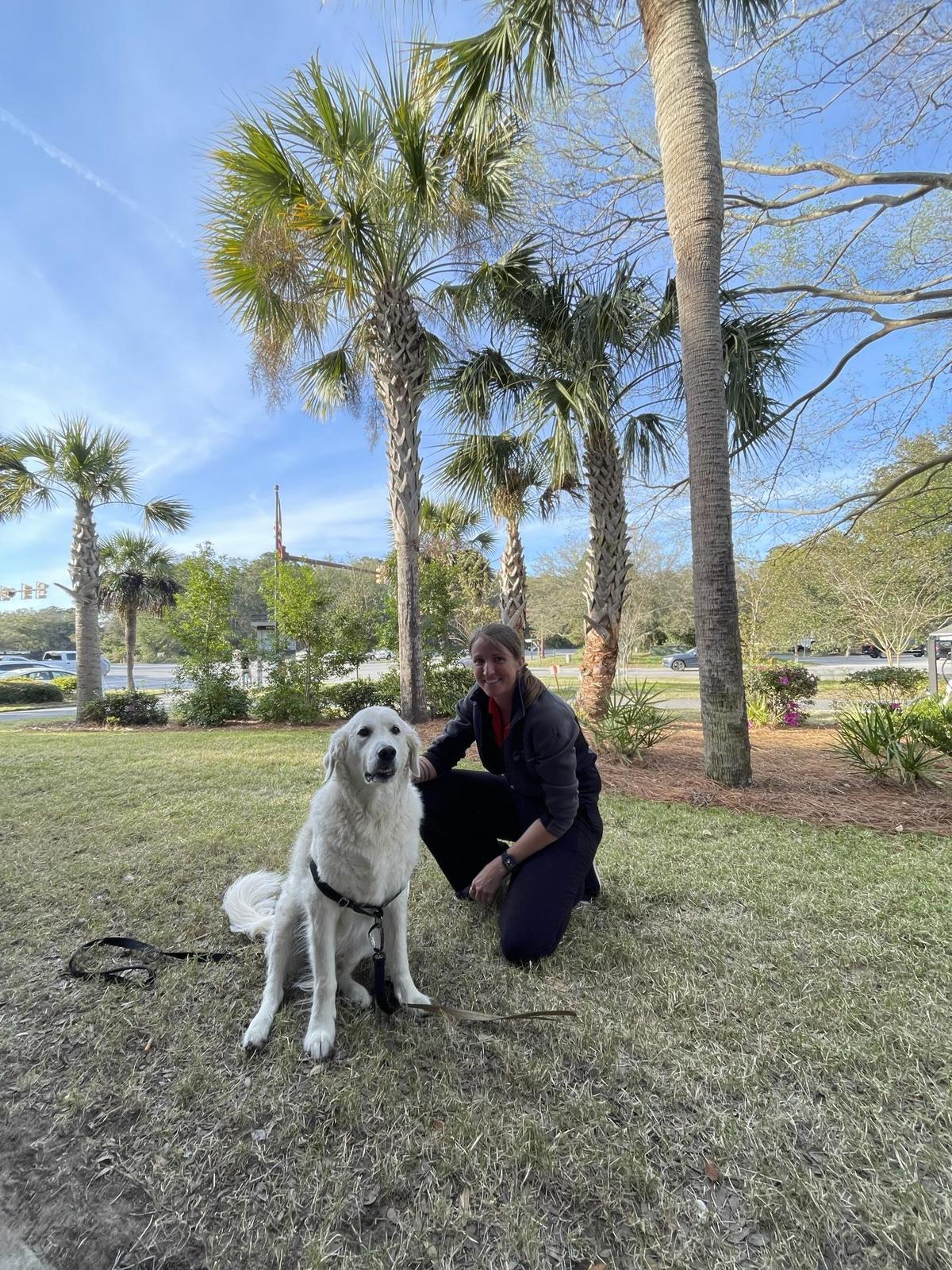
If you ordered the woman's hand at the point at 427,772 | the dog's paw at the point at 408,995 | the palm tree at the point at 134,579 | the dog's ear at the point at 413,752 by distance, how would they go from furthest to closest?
the palm tree at the point at 134,579 → the woman's hand at the point at 427,772 → the dog's ear at the point at 413,752 → the dog's paw at the point at 408,995

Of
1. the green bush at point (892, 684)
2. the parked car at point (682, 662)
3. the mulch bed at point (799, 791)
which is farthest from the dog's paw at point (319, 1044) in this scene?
the parked car at point (682, 662)

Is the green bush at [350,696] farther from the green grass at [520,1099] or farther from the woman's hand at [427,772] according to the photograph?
the woman's hand at [427,772]

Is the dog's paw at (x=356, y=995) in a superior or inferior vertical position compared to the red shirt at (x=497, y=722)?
inferior

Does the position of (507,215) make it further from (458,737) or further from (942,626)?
(942,626)

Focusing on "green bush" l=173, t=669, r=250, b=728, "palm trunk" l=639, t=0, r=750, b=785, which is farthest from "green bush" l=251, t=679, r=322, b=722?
"palm trunk" l=639, t=0, r=750, b=785

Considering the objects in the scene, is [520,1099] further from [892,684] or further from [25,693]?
[25,693]

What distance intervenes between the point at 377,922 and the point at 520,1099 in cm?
75

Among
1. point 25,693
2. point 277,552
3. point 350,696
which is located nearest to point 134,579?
point 25,693

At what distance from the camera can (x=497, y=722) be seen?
294 cm

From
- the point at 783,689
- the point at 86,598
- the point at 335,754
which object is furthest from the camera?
the point at 86,598

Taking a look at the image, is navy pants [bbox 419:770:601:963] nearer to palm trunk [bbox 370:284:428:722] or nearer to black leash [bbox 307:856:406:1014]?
black leash [bbox 307:856:406:1014]

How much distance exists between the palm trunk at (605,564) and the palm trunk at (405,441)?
2.65 m

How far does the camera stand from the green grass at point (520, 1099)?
4.11ft

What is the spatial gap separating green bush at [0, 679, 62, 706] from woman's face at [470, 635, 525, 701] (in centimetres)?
2401
